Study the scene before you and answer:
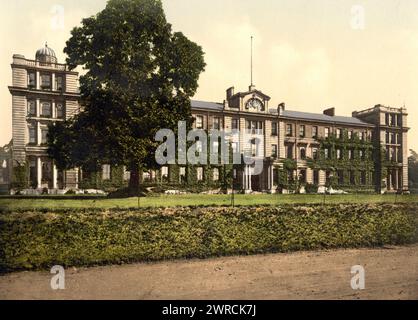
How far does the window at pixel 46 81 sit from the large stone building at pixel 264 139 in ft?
0.32

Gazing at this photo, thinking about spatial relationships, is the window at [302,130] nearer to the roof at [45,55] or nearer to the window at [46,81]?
the window at [46,81]

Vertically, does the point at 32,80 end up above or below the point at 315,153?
above

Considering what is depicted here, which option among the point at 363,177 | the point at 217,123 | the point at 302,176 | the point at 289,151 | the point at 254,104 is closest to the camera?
the point at 217,123

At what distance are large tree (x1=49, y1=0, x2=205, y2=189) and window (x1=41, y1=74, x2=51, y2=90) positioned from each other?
1347 centimetres

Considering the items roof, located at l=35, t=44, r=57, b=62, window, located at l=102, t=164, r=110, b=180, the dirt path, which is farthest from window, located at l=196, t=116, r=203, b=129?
the dirt path

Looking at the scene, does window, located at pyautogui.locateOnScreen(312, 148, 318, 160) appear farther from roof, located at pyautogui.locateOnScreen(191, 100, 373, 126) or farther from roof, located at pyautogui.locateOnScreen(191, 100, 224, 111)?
roof, located at pyautogui.locateOnScreen(191, 100, 224, 111)

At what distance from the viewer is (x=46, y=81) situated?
34.9 meters

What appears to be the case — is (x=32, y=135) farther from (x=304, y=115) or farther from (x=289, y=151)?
(x=304, y=115)

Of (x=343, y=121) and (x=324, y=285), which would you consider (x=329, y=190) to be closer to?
(x=343, y=121)

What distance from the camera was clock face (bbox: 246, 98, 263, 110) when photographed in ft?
139

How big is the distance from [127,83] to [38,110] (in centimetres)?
1750

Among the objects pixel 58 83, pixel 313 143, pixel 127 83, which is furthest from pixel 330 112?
pixel 127 83
